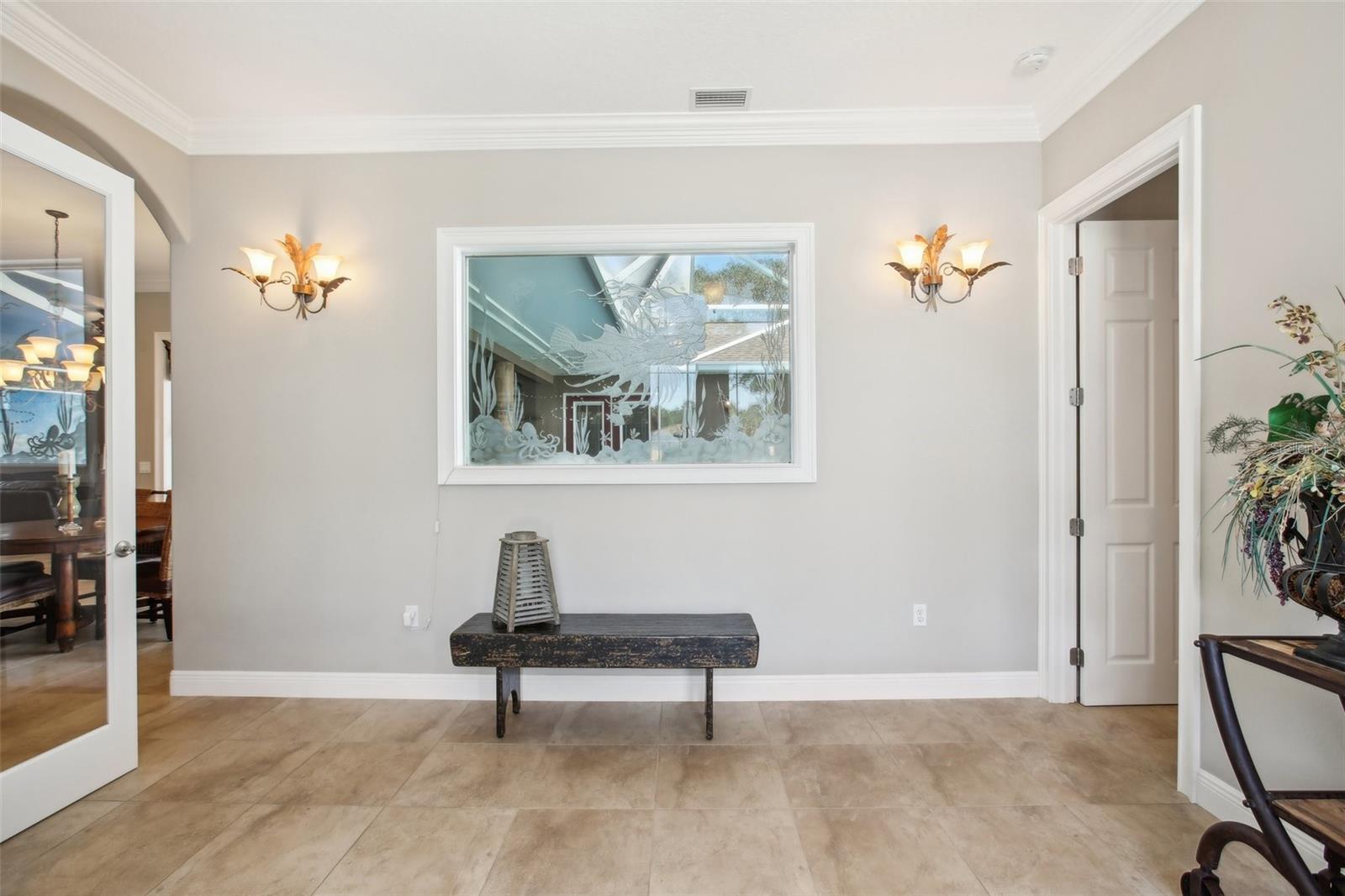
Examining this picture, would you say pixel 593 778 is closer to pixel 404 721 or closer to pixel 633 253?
pixel 404 721

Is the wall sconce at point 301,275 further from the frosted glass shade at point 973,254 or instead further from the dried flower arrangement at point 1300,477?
the dried flower arrangement at point 1300,477

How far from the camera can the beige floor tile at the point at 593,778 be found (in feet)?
6.76

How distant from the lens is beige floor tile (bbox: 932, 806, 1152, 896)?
5.44 feet

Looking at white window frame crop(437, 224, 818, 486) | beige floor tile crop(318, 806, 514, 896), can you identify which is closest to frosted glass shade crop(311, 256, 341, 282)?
white window frame crop(437, 224, 818, 486)

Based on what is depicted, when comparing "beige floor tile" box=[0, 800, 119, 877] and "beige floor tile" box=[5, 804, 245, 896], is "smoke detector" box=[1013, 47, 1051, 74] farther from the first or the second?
"beige floor tile" box=[0, 800, 119, 877]

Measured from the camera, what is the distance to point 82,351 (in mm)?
2166

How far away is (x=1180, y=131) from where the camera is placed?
2049 mm

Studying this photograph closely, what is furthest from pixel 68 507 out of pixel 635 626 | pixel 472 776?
pixel 635 626

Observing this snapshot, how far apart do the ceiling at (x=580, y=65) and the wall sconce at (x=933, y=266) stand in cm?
57

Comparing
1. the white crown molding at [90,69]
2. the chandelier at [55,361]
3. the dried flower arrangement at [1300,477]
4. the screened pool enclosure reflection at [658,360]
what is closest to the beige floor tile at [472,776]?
the screened pool enclosure reflection at [658,360]

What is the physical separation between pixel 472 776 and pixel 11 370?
2195 millimetres

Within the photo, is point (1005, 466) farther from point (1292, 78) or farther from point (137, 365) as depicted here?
point (137, 365)

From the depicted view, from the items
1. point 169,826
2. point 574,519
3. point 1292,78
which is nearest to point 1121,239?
point 1292,78

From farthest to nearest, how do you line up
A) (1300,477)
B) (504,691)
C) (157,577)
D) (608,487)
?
(157,577) < (608,487) < (504,691) < (1300,477)
